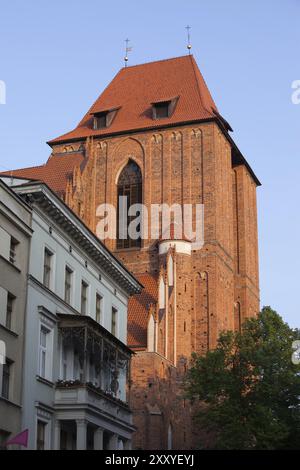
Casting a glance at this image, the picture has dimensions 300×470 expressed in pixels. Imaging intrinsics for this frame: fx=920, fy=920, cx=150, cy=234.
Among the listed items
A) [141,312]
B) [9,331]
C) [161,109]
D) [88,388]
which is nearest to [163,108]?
[161,109]

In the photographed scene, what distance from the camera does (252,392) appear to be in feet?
130

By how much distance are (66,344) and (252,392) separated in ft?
34.4

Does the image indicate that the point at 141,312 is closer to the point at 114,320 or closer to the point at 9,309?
the point at 114,320

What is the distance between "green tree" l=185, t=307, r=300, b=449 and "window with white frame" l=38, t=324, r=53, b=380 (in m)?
10.6

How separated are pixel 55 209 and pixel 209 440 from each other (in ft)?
81.9

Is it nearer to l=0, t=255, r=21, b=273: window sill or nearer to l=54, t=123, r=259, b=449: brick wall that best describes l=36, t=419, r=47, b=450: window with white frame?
l=0, t=255, r=21, b=273: window sill

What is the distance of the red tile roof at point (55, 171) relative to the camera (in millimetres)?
57406

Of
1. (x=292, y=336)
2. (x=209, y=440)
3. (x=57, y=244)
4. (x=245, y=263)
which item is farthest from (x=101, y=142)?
(x=57, y=244)

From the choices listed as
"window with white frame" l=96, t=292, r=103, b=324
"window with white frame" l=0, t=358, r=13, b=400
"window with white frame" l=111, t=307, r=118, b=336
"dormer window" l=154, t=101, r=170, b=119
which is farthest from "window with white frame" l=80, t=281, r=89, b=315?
"dormer window" l=154, t=101, r=170, b=119

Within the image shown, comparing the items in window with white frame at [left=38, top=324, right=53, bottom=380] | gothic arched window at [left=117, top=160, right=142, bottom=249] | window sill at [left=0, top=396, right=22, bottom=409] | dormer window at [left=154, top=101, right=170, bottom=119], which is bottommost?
window sill at [left=0, top=396, right=22, bottom=409]

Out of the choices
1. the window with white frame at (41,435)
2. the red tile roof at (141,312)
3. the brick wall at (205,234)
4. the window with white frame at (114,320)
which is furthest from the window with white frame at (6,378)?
the red tile roof at (141,312)

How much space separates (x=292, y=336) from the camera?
136 feet

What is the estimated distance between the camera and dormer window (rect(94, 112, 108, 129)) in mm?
64625
